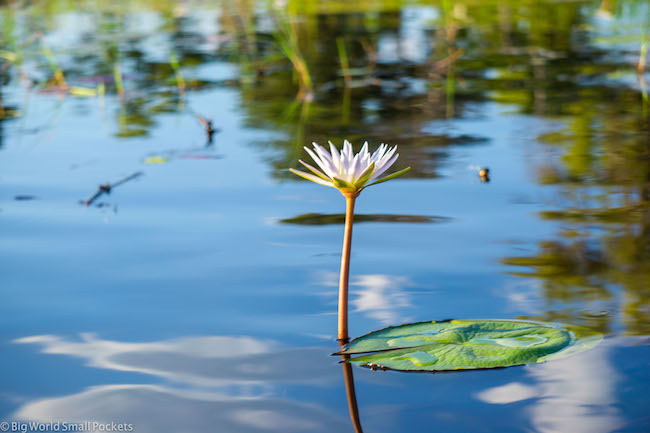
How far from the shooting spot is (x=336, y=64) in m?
5.96

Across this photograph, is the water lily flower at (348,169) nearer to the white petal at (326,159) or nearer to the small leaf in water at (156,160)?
the white petal at (326,159)

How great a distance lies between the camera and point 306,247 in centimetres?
219

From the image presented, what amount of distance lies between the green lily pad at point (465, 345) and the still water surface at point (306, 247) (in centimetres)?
4

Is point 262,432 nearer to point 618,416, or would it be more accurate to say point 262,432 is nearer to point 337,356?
point 337,356

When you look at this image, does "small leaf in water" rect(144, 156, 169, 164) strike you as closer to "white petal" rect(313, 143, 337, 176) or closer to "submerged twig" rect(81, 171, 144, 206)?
"submerged twig" rect(81, 171, 144, 206)

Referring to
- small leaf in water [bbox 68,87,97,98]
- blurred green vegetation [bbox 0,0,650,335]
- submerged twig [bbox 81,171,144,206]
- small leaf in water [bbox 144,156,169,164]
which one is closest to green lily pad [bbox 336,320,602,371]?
blurred green vegetation [bbox 0,0,650,335]

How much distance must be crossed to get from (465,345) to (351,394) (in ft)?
0.78

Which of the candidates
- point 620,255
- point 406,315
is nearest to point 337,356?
point 406,315

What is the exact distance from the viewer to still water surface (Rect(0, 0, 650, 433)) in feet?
4.56

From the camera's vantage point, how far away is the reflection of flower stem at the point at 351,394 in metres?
1.31

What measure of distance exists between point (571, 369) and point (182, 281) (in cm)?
102

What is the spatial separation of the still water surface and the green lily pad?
38 millimetres

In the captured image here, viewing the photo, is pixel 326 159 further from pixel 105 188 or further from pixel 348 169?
pixel 105 188

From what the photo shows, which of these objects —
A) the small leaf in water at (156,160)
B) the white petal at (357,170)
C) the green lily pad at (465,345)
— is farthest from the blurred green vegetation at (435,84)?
the white petal at (357,170)
